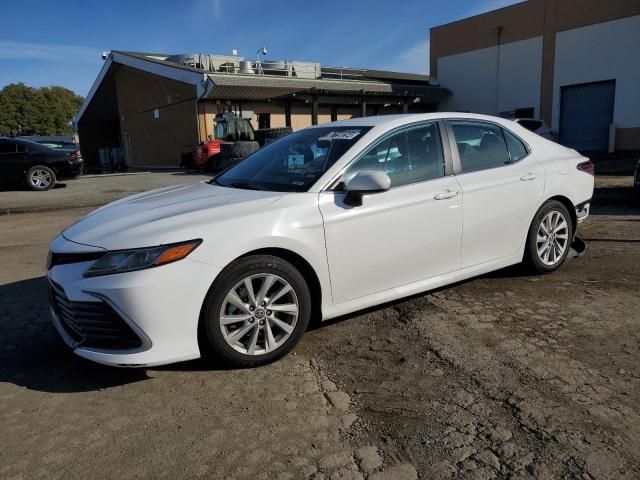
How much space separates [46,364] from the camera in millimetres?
3383

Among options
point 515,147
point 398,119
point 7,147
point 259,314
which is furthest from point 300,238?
point 7,147

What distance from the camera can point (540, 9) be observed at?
24656mm

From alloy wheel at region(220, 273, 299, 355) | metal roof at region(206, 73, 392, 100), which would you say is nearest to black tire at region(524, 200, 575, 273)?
alloy wheel at region(220, 273, 299, 355)

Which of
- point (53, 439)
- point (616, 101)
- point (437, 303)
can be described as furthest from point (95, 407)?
point (616, 101)

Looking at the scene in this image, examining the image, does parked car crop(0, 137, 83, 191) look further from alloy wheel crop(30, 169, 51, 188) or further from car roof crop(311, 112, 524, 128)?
car roof crop(311, 112, 524, 128)

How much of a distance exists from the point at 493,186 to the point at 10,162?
14576mm

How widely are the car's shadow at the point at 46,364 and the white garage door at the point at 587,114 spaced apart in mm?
24175

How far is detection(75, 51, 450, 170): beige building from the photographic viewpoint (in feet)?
77.8

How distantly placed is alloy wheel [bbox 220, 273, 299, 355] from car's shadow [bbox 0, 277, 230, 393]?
281 millimetres

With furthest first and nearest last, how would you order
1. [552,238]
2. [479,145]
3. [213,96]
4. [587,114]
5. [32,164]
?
[587,114] → [213,96] → [32,164] → [552,238] → [479,145]

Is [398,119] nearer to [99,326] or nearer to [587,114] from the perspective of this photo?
[99,326]

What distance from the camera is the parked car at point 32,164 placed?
47.5ft

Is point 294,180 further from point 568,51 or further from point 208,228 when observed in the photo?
point 568,51

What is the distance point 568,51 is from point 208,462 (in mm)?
26234
